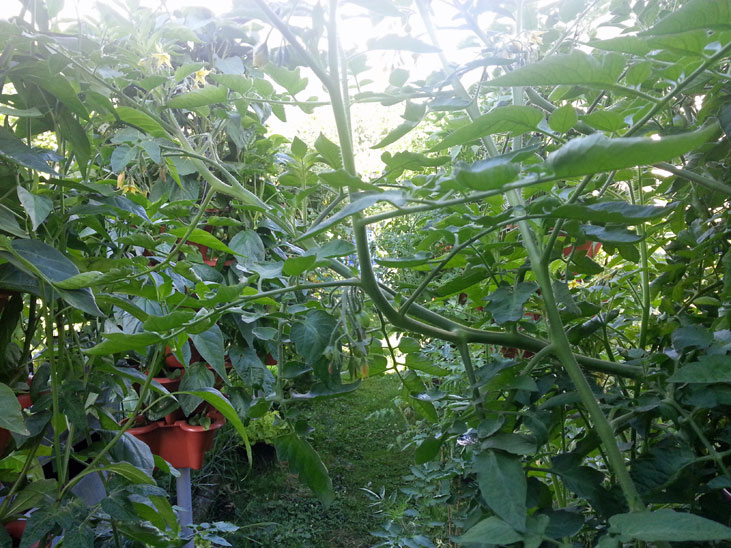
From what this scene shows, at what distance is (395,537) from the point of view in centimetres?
92

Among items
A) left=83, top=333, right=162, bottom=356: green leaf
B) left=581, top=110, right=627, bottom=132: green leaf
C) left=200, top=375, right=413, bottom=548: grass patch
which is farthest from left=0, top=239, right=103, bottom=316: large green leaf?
left=200, top=375, right=413, bottom=548: grass patch

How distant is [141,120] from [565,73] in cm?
59

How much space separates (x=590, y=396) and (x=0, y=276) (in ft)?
2.25

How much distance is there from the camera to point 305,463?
66 cm

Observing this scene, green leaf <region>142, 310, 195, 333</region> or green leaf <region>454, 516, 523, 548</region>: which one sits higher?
green leaf <region>142, 310, 195, 333</region>

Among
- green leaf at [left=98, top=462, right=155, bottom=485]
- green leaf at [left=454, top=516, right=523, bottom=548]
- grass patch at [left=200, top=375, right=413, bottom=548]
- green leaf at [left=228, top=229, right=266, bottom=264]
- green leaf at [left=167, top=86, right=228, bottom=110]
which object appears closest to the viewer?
green leaf at [left=454, top=516, right=523, bottom=548]

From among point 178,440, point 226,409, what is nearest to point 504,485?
point 226,409

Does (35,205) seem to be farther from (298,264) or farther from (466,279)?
(466,279)

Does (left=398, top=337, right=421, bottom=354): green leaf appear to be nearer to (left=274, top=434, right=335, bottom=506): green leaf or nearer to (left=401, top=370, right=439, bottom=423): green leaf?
(left=401, top=370, right=439, bottom=423): green leaf

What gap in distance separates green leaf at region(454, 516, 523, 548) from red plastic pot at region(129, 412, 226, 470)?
3.79 feet

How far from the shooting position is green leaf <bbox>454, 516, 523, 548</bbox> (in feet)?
1.33

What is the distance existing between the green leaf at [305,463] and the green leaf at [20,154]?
417mm

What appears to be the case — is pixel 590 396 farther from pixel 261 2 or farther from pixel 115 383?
pixel 115 383

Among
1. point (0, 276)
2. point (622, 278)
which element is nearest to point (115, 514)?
point (0, 276)
